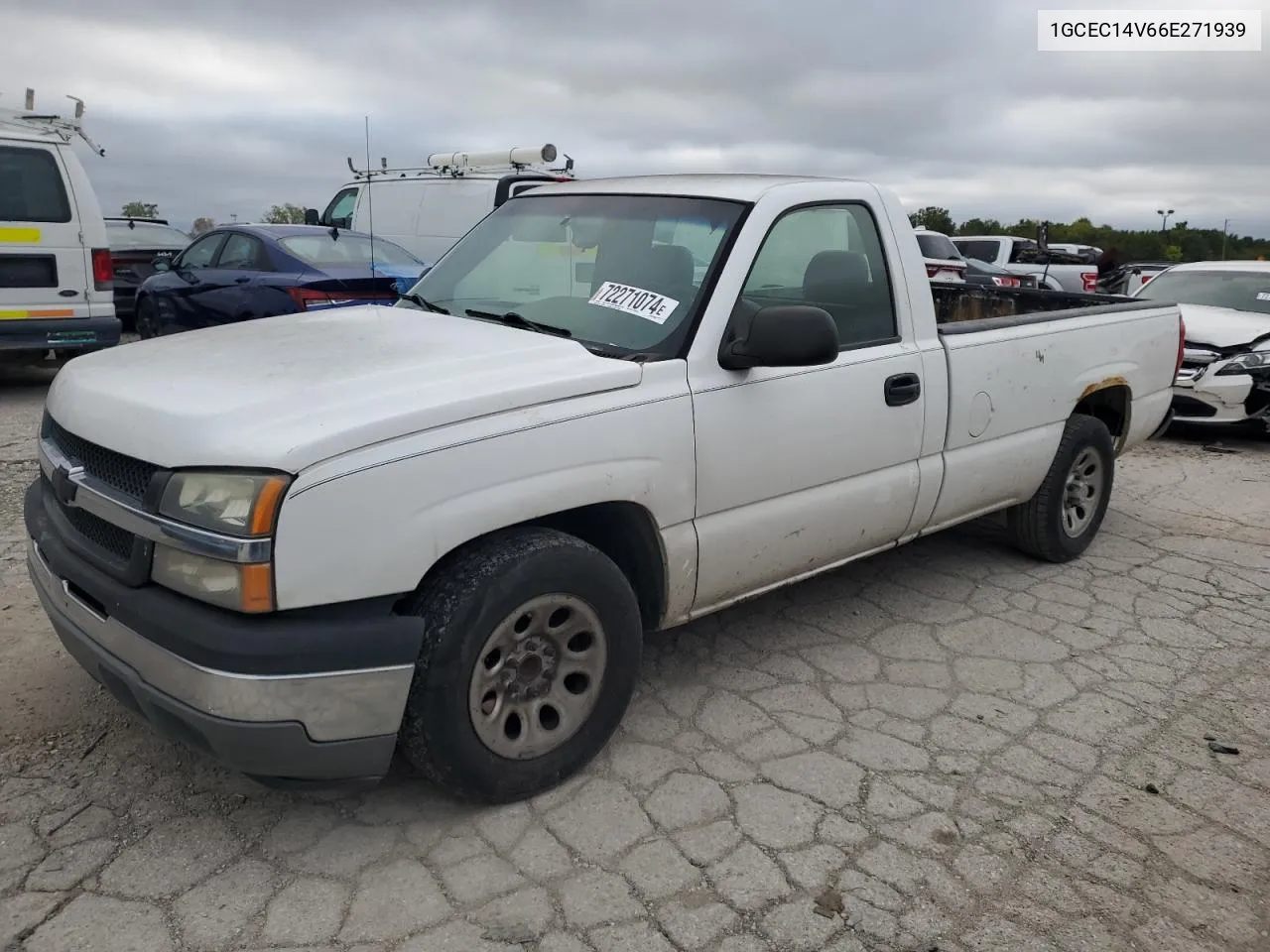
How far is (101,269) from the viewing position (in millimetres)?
8734

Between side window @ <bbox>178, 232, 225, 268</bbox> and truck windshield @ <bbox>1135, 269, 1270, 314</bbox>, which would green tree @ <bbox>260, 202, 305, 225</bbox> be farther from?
truck windshield @ <bbox>1135, 269, 1270, 314</bbox>

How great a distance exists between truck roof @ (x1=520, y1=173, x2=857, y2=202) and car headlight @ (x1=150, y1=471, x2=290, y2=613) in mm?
2001

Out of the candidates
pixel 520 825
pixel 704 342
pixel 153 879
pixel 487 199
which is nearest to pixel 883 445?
pixel 704 342

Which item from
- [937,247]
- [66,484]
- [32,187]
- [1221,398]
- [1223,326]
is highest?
[32,187]

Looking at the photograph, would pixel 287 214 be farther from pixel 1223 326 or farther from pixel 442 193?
pixel 1223 326

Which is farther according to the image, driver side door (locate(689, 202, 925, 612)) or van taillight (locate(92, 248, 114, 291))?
van taillight (locate(92, 248, 114, 291))

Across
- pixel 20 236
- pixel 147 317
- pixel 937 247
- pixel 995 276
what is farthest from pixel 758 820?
pixel 995 276

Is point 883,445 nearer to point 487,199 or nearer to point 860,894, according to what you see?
point 860,894

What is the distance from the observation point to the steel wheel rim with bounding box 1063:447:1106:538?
17.4 feet

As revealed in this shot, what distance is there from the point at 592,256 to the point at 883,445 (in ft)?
4.32

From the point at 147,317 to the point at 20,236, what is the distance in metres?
2.55

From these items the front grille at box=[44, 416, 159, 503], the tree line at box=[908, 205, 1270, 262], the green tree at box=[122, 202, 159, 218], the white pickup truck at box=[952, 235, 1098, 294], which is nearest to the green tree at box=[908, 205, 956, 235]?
the tree line at box=[908, 205, 1270, 262]

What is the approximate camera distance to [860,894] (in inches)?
108

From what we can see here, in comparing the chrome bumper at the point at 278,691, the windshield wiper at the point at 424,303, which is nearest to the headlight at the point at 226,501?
the chrome bumper at the point at 278,691
